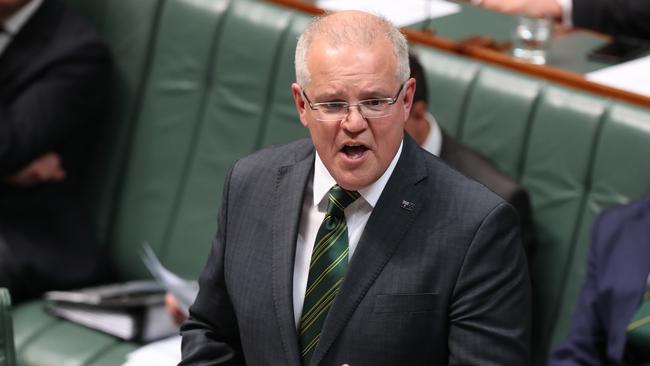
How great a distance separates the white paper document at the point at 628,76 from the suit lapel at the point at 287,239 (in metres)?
1.11

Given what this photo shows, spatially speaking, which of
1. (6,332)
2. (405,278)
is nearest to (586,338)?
(405,278)

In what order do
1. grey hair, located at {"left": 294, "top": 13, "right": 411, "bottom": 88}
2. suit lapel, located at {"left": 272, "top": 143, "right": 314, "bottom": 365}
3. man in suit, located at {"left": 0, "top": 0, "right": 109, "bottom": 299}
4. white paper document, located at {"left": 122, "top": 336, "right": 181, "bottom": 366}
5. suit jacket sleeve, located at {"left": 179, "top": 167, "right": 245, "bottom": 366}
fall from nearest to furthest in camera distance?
grey hair, located at {"left": 294, "top": 13, "right": 411, "bottom": 88} < suit lapel, located at {"left": 272, "top": 143, "right": 314, "bottom": 365} < suit jacket sleeve, located at {"left": 179, "top": 167, "right": 245, "bottom": 366} < white paper document, located at {"left": 122, "top": 336, "right": 181, "bottom": 366} < man in suit, located at {"left": 0, "top": 0, "right": 109, "bottom": 299}

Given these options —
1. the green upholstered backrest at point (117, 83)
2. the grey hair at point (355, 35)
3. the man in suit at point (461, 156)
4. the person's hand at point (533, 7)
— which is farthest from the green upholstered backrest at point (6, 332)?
the person's hand at point (533, 7)

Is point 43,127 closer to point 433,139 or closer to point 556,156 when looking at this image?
point 433,139

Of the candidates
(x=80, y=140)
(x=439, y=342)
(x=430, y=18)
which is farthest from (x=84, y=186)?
(x=439, y=342)

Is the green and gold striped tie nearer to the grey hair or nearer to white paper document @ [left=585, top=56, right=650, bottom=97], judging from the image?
the grey hair

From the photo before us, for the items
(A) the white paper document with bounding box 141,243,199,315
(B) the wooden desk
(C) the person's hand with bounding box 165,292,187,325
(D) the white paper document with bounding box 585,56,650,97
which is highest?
(B) the wooden desk

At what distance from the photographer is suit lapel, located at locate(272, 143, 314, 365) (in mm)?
1729

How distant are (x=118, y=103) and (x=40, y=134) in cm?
29

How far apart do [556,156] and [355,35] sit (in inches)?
46.1

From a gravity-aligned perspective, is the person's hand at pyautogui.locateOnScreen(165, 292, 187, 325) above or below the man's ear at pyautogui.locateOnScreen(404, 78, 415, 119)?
below

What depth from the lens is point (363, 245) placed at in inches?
67.2

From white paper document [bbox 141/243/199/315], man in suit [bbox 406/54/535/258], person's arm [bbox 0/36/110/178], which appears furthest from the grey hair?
person's arm [bbox 0/36/110/178]

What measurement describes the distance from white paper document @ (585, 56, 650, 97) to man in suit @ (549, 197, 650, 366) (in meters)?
0.38
